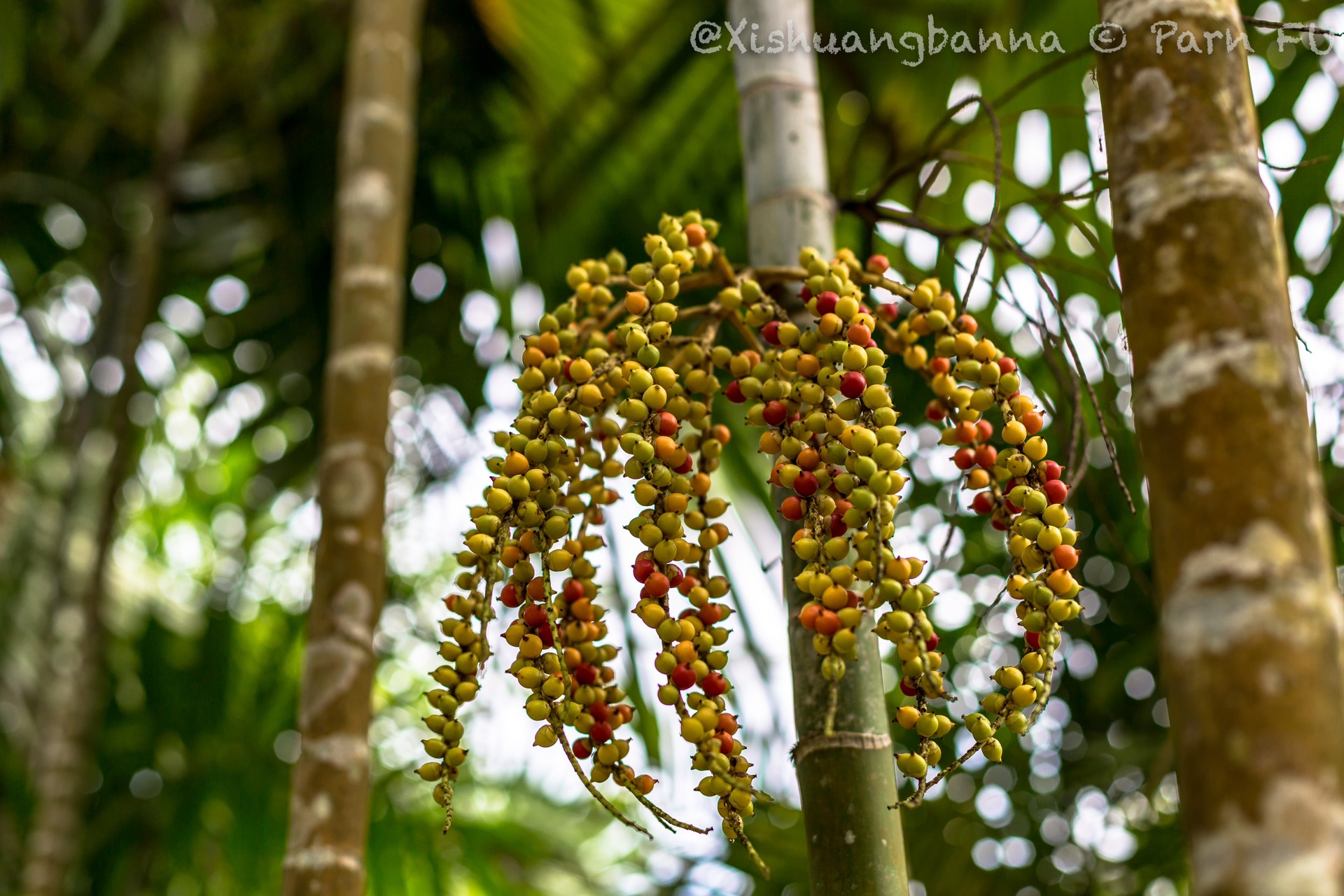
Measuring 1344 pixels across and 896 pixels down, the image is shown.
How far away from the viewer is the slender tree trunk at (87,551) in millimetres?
2365

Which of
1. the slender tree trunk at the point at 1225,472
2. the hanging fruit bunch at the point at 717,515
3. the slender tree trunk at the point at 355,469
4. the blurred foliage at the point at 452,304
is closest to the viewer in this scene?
the slender tree trunk at the point at 1225,472

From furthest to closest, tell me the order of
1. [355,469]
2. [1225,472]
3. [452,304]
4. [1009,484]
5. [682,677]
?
[452,304]
[355,469]
[1009,484]
[682,677]
[1225,472]

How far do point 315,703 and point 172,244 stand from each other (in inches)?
86.6

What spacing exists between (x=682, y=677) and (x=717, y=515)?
0.19 meters

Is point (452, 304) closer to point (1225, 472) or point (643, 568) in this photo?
point (643, 568)

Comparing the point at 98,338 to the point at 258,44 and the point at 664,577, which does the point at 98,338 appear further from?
the point at 664,577

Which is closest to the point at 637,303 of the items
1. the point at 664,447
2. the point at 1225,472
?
the point at 664,447

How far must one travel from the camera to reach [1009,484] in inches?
38.2

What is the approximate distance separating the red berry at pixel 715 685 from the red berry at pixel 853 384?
8.8 inches

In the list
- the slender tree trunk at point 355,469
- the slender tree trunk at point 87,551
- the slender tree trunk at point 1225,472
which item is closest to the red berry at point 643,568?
the slender tree trunk at point 1225,472

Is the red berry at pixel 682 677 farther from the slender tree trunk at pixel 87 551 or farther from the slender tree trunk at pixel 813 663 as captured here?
the slender tree trunk at pixel 87 551

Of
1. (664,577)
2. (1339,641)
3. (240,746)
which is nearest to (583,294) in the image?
(664,577)

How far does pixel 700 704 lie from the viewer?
86 cm

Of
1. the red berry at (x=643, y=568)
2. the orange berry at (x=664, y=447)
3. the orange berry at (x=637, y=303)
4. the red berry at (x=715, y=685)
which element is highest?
the orange berry at (x=637, y=303)
